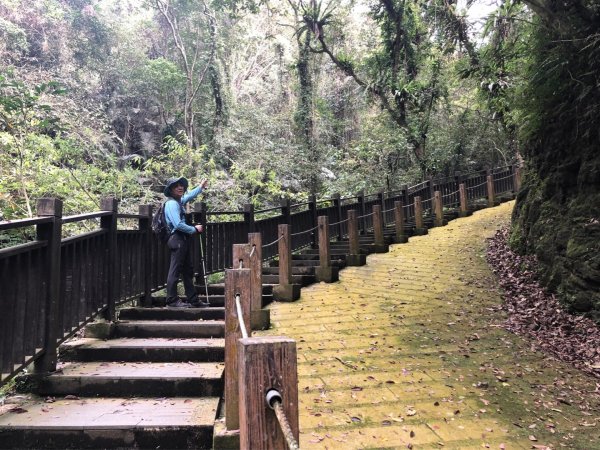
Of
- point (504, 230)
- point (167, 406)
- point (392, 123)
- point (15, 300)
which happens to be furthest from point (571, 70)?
point (392, 123)

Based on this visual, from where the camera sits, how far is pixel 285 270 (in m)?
6.66

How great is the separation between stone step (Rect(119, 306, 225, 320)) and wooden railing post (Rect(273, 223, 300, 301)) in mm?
1566

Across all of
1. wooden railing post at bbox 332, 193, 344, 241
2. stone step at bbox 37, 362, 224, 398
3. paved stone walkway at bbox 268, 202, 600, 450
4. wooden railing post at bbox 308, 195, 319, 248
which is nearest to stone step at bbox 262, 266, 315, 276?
paved stone walkway at bbox 268, 202, 600, 450

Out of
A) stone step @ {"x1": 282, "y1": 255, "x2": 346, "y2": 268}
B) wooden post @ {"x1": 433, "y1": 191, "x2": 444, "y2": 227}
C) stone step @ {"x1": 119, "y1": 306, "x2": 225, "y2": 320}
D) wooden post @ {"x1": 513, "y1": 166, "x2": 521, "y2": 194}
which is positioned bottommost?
stone step @ {"x1": 119, "y1": 306, "x2": 225, "y2": 320}

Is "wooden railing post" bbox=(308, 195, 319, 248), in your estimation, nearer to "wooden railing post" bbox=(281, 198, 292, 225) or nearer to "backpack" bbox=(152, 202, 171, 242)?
"wooden railing post" bbox=(281, 198, 292, 225)

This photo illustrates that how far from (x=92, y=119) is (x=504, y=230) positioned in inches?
505

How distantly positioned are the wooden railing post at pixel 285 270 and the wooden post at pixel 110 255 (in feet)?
8.13

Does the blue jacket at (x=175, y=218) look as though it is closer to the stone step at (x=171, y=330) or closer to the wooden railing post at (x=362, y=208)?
the stone step at (x=171, y=330)

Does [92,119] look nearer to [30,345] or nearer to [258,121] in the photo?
[258,121]

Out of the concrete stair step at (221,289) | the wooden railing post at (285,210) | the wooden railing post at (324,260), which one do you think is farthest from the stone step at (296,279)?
the wooden railing post at (285,210)

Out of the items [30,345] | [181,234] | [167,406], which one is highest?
[181,234]

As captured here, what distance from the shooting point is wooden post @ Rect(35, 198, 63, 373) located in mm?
3570

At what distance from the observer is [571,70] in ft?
22.4

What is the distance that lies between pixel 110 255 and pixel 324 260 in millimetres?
4031
